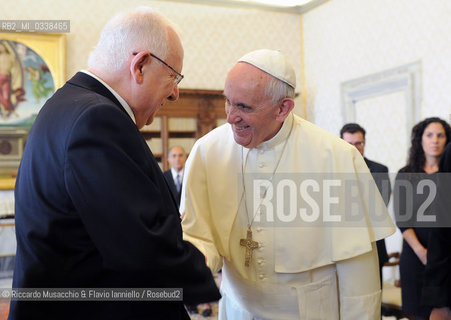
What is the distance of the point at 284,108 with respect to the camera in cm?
206

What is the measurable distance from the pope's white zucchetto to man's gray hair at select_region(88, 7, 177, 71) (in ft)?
1.97

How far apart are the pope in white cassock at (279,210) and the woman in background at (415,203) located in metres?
1.91

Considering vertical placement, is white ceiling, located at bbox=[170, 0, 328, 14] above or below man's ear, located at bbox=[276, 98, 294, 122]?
above

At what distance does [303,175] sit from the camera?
6.97ft

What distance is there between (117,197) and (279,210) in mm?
1056

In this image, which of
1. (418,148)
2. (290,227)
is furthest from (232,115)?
(418,148)

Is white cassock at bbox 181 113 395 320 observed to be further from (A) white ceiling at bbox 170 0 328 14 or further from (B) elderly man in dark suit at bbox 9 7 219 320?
(A) white ceiling at bbox 170 0 328 14

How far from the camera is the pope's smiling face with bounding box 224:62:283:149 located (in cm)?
198

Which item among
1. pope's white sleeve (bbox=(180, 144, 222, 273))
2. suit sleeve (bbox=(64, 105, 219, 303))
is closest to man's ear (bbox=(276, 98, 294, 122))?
pope's white sleeve (bbox=(180, 144, 222, 273))

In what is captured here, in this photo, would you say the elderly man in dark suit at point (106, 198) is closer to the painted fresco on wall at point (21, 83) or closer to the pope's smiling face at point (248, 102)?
the pope's smiling face at point (248, 102)

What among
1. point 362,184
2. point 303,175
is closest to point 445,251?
point 362,184

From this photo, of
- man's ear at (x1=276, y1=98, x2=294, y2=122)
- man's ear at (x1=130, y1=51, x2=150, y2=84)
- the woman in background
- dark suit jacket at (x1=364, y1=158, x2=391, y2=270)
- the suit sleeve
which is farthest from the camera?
dark suit jacket at (x1=364, y1=158, x2=391, y2=270)

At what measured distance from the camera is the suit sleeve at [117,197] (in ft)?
3.95


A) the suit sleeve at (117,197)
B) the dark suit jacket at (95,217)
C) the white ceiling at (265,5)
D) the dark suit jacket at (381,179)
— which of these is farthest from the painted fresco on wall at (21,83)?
the suit sleeve at (117,197)
